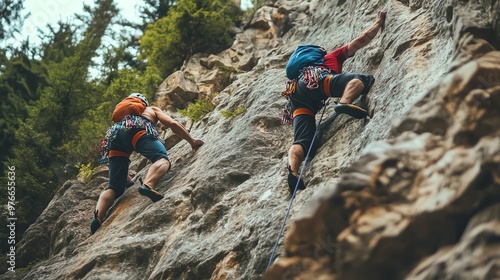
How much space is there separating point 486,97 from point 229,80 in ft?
32.7

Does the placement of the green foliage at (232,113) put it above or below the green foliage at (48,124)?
below

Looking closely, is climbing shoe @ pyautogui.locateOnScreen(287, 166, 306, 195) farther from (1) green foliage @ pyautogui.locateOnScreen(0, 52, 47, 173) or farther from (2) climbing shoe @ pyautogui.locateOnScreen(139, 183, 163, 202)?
(1) green foliage @ pyautogui.locateOnScreen(0, 52, 47, 173)

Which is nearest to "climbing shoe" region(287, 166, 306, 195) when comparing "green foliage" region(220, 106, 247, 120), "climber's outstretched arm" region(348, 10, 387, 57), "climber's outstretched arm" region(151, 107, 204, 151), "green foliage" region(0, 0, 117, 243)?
"climber's outstretched arm" region(348, 10, 387, 57)

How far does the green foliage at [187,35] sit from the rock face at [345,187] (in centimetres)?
334

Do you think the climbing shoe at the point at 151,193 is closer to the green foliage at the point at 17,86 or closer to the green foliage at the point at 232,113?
the green foliage at the point at 232,113

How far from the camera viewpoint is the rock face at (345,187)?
2975mm

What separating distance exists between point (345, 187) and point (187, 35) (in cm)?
1286

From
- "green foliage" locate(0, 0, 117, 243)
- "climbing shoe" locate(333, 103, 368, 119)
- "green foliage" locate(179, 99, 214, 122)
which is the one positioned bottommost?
"climbing shoe" locate(333, 103, 368, 119)

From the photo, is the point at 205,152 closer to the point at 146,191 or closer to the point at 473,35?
the point at 146,191

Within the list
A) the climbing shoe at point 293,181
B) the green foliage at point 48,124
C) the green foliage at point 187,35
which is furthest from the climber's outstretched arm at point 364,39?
the green foliage at point 187,35

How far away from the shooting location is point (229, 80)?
43.0 ft

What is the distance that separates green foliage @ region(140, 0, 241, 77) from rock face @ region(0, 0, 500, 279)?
334cm

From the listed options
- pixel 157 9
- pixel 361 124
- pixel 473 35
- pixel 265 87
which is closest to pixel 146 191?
pixel 265 87

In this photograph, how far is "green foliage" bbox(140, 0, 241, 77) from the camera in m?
15.3
